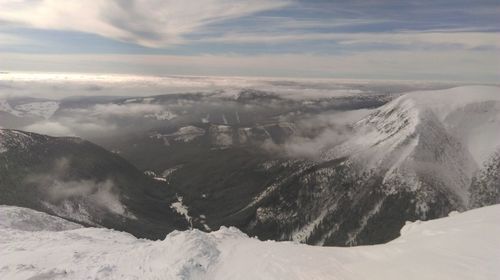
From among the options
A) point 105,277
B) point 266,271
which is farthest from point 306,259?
point 105,277

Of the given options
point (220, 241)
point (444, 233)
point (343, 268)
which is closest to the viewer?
point (343, 268)

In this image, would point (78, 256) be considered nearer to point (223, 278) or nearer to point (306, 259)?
point (223, 278)

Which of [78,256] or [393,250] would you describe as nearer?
[393,250]

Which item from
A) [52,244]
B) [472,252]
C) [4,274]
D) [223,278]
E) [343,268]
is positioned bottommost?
[52,244]

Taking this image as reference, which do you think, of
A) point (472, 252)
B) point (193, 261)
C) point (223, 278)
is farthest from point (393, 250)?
point (193, 261)

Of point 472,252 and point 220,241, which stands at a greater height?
point 472,252

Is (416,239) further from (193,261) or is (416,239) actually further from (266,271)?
(193,261)

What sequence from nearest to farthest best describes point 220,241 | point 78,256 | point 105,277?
point 105,277 → point 78,256 → point 220,241
